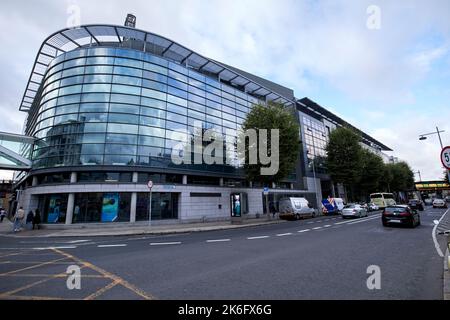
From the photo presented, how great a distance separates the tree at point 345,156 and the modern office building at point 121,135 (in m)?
18.6

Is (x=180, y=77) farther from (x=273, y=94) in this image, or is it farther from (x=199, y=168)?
(x=273, y=94)

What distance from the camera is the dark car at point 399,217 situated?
14617 millimetres

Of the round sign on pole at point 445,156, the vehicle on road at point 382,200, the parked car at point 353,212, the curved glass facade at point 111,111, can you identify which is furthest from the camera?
the vehicle on road at point 382,200

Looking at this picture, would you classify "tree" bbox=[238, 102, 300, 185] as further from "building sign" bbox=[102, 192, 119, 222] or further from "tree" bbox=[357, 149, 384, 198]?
"tree" bbox=[357, 149, 384, 198]

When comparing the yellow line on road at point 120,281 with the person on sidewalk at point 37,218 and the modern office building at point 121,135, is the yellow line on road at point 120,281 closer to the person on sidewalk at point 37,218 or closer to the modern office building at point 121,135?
the modern office building at point 121,135

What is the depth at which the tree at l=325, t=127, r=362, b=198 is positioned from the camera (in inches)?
1533

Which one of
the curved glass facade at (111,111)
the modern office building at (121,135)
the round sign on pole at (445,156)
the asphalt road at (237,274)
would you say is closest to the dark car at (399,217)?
the asphalt road at (237,274)

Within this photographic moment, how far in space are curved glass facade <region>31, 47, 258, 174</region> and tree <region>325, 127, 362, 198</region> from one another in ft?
80.2

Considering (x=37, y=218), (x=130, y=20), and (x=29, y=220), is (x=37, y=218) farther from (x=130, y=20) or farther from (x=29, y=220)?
(x=130, y=20)

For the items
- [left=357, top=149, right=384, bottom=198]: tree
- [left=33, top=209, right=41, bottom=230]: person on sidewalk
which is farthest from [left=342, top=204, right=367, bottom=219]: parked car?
[left=33, top=209, right=41, bottom=230]: person on sidewalk

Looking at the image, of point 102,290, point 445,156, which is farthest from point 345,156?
point 102,290

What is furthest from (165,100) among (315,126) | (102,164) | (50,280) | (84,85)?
(315,126)

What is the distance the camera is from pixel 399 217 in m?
14.7
